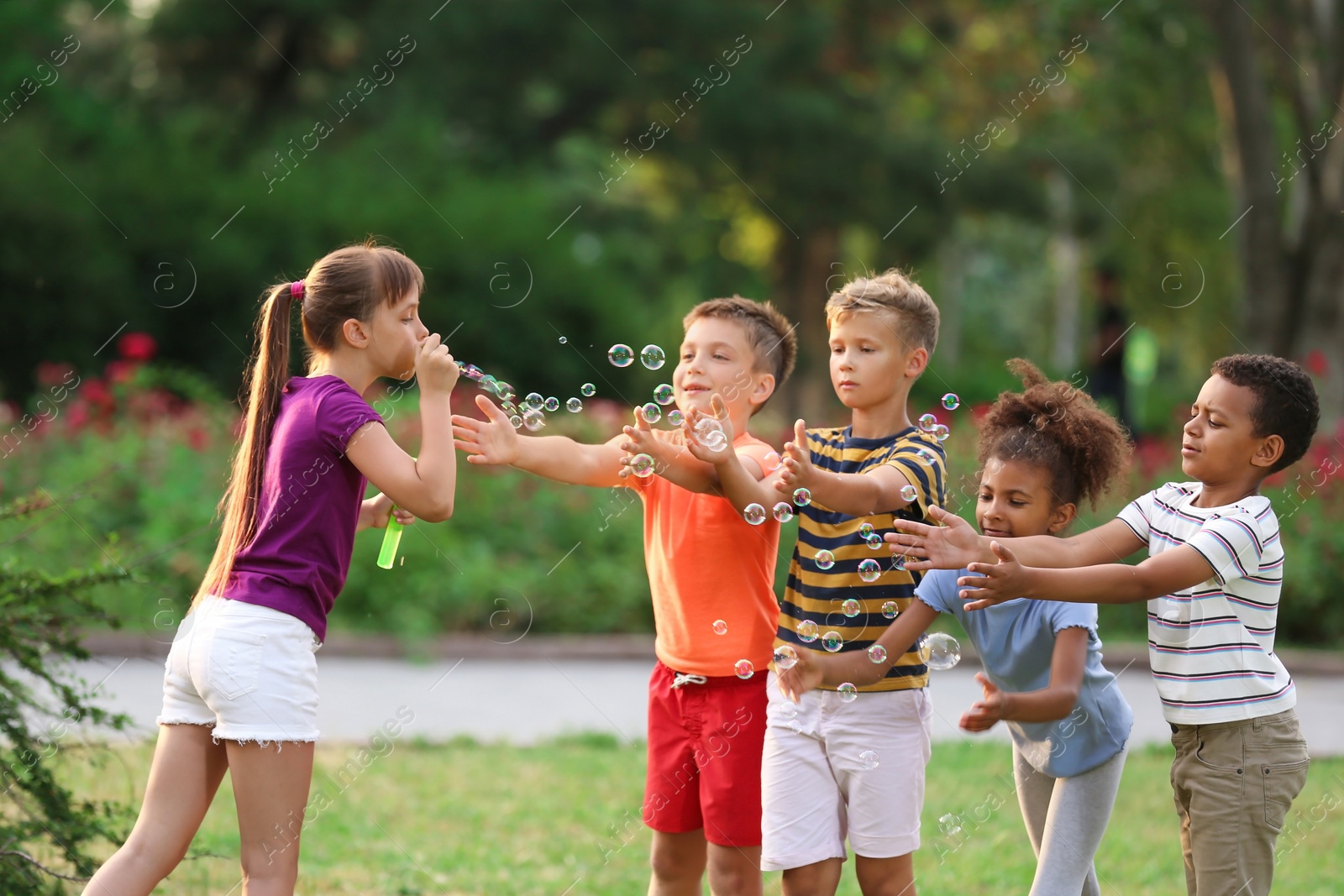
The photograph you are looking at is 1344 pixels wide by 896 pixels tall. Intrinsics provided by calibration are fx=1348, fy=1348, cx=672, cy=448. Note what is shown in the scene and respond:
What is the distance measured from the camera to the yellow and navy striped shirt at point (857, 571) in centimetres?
299

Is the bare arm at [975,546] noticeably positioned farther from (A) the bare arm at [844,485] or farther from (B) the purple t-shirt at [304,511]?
(B) the purple t-shirt at [304,511]

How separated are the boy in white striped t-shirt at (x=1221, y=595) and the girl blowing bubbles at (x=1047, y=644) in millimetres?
122

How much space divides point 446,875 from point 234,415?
5998mm

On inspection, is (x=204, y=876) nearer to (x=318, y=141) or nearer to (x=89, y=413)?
(x=89, y=413)

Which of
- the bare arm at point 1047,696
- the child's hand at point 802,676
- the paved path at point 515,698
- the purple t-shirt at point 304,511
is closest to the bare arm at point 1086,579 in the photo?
the bare arm at point 1047,696

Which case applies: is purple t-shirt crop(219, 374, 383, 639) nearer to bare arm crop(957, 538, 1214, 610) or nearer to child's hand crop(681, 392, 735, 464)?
child's hand crop(681, 392, 735, 464)

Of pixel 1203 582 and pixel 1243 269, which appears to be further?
pixel 1243 269

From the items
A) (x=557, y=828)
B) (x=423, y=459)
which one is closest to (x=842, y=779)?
(x=423, y=459)

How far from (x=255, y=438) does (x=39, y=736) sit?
132cm

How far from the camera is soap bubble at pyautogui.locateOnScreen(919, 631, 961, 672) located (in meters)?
3.00

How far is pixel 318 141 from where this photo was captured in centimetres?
1830

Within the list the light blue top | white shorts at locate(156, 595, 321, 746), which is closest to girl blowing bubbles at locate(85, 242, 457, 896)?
white shorts at locate(156, 595, 321, 746)

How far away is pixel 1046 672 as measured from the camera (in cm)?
303

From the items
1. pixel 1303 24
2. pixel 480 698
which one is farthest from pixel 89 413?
pixel 1303 24
